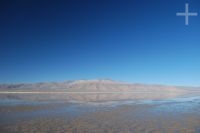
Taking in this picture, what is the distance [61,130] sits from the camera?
1282 centimetres

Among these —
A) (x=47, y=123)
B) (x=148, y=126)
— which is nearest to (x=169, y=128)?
(x=148, y=126)

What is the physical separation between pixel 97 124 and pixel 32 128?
3.52 metres

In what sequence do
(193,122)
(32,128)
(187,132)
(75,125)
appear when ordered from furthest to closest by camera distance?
(193,122), (75,125), (32,128), (187,132)

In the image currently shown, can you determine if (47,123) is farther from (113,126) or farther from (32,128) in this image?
(113,126)

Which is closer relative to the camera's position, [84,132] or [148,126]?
[84,132]

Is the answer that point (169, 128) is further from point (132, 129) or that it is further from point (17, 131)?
point (17, 131)

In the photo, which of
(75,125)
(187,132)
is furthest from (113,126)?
(187,132)

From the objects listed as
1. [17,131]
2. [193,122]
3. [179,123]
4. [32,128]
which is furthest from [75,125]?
[193,122]

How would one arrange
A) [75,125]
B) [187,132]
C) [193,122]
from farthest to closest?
[193,122]
[75,125]
[187,132]

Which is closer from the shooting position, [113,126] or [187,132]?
[187,132]

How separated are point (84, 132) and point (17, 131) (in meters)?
3.17

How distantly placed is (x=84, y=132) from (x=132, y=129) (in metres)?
2.46

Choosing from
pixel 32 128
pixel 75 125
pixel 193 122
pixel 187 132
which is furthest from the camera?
pixel 193 122

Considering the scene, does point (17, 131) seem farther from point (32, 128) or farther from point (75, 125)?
point (75, 125)
